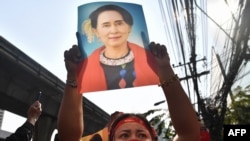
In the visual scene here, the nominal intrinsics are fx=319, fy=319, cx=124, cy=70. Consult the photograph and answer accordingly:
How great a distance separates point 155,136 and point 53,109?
53.5 feet

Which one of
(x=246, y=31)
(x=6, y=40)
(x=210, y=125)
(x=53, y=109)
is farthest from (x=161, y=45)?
(x=53, y=109)

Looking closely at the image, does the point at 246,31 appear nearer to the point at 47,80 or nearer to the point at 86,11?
the point at 86,11

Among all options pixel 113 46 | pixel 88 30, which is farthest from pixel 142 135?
pixel 88 30

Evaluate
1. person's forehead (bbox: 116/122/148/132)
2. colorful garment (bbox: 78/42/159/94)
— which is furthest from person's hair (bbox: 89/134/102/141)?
person's forehead (bbox: 116/122/148/132)

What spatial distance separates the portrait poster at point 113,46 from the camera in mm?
2139

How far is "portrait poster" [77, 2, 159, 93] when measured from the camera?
7.02 feet

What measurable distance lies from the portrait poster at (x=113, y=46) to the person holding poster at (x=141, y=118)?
0.14 m

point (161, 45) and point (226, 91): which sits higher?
point (226, 91)

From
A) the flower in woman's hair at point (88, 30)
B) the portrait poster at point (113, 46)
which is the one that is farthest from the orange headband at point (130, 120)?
the flower in woman's hair at point (88, 30)

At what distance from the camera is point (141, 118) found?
2018mm

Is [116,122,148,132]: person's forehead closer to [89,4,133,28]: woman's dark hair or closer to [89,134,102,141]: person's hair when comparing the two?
[89,4,133,28]: woman's dark hair

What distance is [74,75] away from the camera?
1.97 meters

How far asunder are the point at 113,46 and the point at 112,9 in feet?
0.83

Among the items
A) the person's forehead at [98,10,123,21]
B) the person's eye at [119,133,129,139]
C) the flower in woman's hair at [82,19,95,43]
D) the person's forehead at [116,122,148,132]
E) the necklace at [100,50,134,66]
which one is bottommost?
the person's eye at [119,133,129,139]
